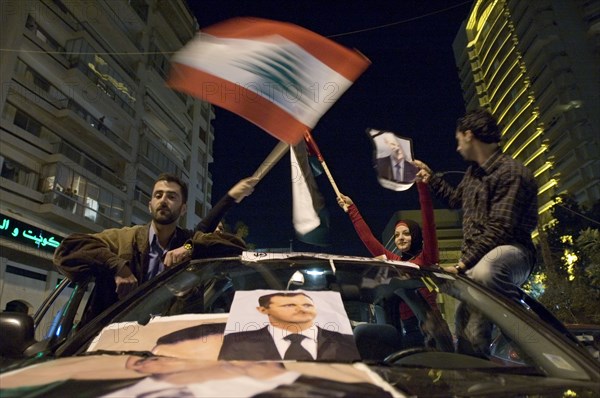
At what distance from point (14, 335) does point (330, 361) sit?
1057 mm

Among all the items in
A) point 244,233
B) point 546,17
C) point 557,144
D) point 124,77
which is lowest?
point 244,233

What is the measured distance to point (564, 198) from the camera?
3175 centimetres

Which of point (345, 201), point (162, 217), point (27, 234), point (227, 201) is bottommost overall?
point (162, 217)

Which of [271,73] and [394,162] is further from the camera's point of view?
[394,162]

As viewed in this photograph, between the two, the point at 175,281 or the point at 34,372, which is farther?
the point at 175,281

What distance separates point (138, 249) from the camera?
267 centimetres

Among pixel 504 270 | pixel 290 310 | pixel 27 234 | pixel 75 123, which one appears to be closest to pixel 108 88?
pixel 75 123

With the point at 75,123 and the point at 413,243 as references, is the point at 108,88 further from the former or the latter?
the point at 413,243

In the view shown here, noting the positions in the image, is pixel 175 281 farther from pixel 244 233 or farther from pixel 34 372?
pixel 244 233

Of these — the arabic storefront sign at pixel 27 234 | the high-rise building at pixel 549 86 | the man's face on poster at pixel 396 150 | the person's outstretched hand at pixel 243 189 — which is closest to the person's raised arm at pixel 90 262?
A: the person's outstretched hand at pixel 243 189

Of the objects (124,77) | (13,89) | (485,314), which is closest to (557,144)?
(124,77)

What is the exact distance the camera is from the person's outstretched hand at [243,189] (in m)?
3.40

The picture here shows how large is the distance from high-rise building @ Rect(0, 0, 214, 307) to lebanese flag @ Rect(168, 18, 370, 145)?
49.9 feet

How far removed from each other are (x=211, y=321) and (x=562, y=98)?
53.8 metres
